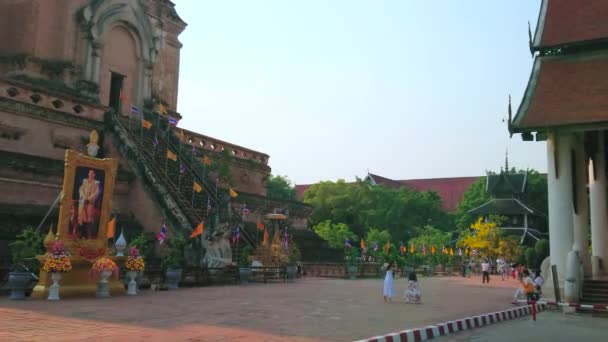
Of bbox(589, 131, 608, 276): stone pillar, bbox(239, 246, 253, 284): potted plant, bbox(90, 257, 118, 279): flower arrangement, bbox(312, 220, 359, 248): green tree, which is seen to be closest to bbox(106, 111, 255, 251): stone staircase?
bbox(239, 246, 253, 284): potted plant

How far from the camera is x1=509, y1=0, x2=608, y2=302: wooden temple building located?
Answer: 14531 millimetres

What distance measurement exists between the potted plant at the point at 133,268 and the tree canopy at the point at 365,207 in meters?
42.3

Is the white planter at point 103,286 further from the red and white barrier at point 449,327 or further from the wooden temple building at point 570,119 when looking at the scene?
the wooden temple building at point 570,119

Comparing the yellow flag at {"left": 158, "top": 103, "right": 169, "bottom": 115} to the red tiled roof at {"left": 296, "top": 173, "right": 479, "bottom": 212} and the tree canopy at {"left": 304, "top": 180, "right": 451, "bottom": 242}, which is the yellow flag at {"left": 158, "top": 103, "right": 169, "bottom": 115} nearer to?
the tree canopy at {"left": 304, "top": 180, "right": 451, "bottom": 242}

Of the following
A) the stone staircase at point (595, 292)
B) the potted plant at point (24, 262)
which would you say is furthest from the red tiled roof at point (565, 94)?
the potted plant at point (24, 262)

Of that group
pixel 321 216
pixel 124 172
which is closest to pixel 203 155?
pixel 124 172

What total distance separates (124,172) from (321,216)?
37.8m

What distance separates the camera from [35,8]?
23.4 metres

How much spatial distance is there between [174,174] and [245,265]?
513 cm

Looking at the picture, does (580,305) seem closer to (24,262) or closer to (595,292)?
(595,292)

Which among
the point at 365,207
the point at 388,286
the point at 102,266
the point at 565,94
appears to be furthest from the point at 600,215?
the point at 365,207

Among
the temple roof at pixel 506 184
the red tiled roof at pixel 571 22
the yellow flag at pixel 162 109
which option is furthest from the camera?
the temple roof at pixel 506 184

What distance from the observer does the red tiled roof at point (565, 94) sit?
14469 millimetres

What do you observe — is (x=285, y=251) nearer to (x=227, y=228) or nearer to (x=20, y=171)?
(x=227, y=228)
